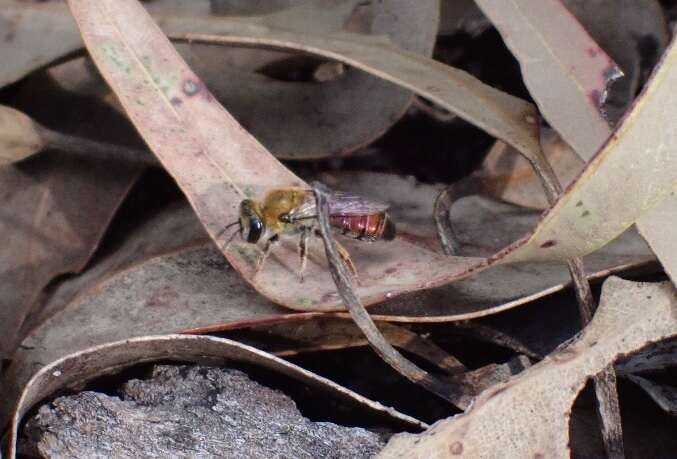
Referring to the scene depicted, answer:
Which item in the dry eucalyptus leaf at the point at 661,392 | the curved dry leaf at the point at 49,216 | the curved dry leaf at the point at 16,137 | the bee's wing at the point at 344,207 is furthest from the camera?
the curved dry leaf at the point at 16,137

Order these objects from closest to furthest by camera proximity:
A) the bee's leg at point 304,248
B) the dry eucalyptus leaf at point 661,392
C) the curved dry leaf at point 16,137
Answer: the dry eucalyptus leaf at point 661,392, the bee's leg at point 304,248, the curved dry leaf at point 16,137

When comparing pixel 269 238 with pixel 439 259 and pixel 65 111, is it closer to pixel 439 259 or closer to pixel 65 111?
pixel 439 259

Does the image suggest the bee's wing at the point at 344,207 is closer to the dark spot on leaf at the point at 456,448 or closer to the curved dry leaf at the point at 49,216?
the curved dry leaf at the point at 49,216

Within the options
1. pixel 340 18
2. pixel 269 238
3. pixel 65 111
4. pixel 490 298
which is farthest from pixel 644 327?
pixel 65 111

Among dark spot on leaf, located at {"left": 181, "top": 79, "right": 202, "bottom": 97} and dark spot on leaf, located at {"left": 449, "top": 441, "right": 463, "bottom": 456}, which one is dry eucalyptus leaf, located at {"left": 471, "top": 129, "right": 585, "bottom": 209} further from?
dark spot on leaf, located at {"left": 449, "top": 441, "right": 463, "bottom": 456}

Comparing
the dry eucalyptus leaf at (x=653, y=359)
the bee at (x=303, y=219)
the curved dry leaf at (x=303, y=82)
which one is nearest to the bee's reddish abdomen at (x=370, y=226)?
the bee at (x=303, y=219)

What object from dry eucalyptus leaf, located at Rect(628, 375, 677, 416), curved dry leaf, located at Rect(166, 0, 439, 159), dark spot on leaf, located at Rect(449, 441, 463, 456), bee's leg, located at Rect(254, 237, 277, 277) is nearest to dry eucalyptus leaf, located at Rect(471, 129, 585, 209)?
curved dry leaf, located at Rect(166, 0, 439, 159)
